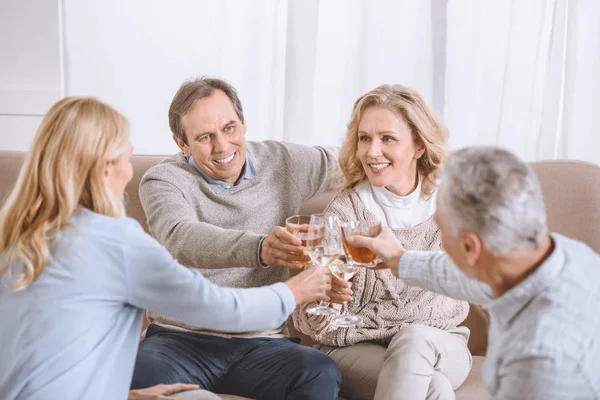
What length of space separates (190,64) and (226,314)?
2.09m

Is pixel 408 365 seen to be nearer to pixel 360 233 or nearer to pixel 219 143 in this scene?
pixel 360 233

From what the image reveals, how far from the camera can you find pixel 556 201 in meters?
2.44

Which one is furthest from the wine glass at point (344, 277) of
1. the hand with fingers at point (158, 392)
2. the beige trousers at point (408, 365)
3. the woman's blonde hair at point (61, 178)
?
the woman's blonde hair at point (61, 178)

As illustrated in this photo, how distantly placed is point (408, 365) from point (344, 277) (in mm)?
303

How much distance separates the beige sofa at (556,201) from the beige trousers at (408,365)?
0.48 ft

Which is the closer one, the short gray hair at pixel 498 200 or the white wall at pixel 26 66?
the short gray hair at pixel 498 200

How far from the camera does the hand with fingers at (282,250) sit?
76.8 inches

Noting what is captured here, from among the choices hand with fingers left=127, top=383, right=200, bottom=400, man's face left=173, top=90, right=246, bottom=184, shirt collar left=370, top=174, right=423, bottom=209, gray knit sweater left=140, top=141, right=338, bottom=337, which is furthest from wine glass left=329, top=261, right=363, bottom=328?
man's face left=173, top=90, right=246, bottom=184

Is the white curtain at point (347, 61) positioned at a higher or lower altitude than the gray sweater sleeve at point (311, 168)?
higher

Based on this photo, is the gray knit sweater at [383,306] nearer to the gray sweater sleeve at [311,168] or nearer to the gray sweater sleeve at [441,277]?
the gray sweater sleeve at [311,168]

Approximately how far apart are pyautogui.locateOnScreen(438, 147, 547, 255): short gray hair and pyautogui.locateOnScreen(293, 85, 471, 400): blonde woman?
79 centimetres

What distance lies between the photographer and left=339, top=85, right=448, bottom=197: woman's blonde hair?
235 centimetres

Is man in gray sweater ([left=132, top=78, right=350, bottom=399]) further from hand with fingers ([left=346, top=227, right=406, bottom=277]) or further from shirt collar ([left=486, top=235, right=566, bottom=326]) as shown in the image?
shirt collar ([left=486, top=235, right=566, bottom=326])

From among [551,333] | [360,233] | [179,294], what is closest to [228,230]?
[360,233]
